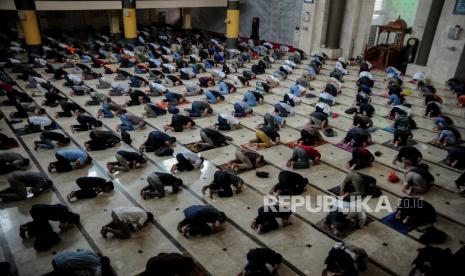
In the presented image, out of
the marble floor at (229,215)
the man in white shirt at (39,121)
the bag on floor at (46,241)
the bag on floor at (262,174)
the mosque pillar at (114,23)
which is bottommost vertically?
the marble floor at (229,215)

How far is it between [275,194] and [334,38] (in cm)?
1822

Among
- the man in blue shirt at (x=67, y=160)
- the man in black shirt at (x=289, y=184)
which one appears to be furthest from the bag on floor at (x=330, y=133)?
the man in blue shirt at (x=67, y=160)

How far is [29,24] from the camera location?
834 inches

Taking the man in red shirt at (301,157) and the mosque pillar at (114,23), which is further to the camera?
the mosque pillar at (114,23)

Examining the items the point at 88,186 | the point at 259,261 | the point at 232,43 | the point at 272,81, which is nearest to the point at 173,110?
the point at 88,186

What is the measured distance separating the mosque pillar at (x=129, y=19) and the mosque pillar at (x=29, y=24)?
17.7 ft

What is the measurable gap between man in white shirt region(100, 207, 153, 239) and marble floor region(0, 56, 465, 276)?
0.48 feet

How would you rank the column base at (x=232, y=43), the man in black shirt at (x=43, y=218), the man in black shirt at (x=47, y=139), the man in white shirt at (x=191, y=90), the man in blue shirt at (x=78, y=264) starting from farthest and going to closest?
the column base at (x=232, y=43) → the man in white shirt at (x=191, y=90) → the man in black shirt at (x=47, y=139) → the man in black shirt at (x=43, y=218) → the man in blue shirt at (x=78, y=264)

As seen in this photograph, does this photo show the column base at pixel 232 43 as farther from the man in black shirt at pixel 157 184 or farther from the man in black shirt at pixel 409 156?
the man in black shirt at pixel 157 184

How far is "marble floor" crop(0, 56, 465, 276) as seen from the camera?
6.47 meters

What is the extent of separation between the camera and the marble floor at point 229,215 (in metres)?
6.47

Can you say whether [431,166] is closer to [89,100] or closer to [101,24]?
[89,100]

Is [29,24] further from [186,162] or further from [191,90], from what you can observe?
[186,162]

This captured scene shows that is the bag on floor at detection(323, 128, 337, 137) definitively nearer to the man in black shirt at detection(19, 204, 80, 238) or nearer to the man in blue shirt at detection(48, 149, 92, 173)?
the man in blue shirt at detection(48, 149, 92, 173)
